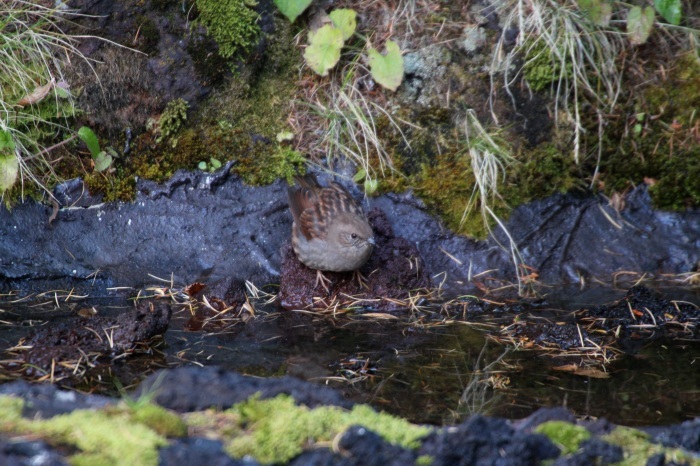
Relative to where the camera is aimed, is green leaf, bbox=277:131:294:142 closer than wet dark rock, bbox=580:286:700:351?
No

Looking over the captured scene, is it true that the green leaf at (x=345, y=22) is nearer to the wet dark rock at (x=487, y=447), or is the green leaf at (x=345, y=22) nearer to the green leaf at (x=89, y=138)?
the green leaf at (x=89, y=138)

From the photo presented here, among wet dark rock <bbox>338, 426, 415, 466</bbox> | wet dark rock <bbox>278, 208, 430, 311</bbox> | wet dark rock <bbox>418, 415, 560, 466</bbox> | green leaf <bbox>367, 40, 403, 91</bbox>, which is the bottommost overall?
wet dark rock <bbox>278, 208, 430, 311</bbox>

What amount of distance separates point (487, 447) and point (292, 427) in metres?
0.67

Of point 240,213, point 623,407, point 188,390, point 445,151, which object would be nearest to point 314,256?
point 240,213

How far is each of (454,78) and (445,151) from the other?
637mm

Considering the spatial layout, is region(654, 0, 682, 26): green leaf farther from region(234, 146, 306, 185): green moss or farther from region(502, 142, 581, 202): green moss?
region(234, 146, 306, 185): green moss

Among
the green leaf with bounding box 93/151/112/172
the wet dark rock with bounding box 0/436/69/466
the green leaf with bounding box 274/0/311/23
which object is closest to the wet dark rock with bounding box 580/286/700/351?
the green leaf with bounding box 274/0/311/23

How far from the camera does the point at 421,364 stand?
15.3ft

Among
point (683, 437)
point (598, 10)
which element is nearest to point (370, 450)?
point (683, 437)

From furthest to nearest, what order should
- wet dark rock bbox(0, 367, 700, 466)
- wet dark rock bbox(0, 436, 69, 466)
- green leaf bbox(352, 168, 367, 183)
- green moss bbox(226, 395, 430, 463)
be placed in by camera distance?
green leaf bbox(352, 168, 367, 183) < green moss bbox(226, 395, 430, 463) < wet dark rock bbox(0, 367, 700, 466) < wet dark rock bbox(0, 436, 69, 466)

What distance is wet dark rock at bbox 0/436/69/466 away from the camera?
2236 millimetres

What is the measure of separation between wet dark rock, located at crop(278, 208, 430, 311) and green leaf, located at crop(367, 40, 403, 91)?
3.69 ft

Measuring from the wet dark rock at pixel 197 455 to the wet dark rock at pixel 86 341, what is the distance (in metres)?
2.20

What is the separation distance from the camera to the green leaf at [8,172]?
5770 millimetres
